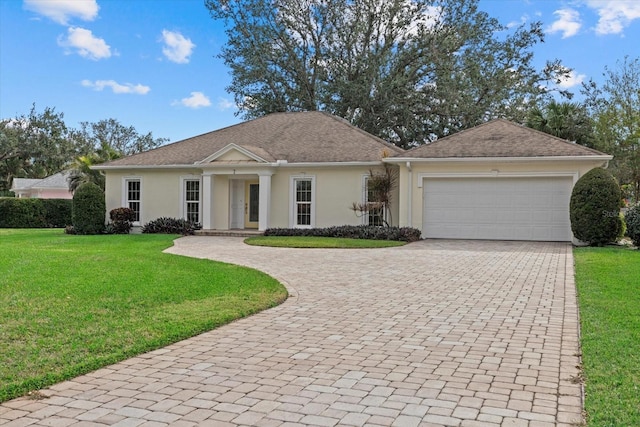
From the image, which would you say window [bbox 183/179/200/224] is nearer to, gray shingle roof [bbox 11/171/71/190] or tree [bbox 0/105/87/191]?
gray shingle roof [bbox 11/171/71/190]

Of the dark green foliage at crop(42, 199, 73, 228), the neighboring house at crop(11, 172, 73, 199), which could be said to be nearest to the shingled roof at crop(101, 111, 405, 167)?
the dark green foliage at crop(42, 199, 73, 228)

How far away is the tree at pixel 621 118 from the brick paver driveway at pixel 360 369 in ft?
77.2

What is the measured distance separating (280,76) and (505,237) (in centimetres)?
1837

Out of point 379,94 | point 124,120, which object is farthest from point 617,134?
point 124,120

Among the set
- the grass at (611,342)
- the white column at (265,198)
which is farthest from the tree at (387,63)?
the grass at (611,342)

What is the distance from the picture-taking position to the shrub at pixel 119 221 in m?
23.0

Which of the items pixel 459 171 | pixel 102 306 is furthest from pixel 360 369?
pixel 459 171

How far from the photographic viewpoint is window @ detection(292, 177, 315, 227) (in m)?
21.8

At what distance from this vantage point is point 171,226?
882 inches

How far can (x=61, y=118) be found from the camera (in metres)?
48.4

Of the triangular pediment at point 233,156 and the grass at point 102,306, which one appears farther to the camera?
the triangular pediment at point 233,156

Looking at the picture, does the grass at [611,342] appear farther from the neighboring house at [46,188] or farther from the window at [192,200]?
the neighboring house at [46,188]

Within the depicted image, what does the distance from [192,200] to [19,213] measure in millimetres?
12939

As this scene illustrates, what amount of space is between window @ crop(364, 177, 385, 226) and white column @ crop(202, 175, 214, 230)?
6.09 metres
